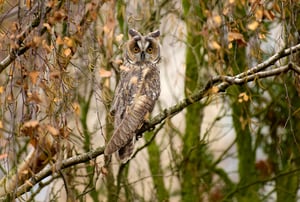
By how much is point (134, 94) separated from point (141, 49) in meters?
0.75

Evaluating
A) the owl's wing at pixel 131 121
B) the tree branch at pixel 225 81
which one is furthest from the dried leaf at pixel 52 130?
the owl's wing at pixel 131 121

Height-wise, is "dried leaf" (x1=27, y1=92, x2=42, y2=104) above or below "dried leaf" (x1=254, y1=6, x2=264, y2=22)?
below

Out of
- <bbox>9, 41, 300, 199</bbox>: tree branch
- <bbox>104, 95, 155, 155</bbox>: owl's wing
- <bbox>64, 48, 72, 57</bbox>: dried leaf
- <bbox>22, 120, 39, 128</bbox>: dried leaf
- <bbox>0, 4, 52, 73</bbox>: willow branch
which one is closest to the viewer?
<bbox>22, 120, 39, 128</bbox>: dried leaf

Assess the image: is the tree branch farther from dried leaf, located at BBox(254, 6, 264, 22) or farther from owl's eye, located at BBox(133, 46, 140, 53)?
owl's eye, located at BBox(133, 46, 140, 53)

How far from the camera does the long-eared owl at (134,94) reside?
245 inches

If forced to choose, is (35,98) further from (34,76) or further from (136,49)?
(136,49)

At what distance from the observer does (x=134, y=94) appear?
640cm

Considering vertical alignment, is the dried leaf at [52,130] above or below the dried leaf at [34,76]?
below

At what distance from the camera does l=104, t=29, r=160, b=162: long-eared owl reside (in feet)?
20.5

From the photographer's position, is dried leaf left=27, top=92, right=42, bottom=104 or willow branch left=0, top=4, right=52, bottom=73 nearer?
dried leaf left=27, top=92, right=42, bottom=104

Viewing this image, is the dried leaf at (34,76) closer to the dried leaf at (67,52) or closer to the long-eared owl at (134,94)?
the dried leaf at (67,52)

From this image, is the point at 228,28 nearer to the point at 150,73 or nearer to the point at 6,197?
the point at 6,197

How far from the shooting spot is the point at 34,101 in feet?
13.2

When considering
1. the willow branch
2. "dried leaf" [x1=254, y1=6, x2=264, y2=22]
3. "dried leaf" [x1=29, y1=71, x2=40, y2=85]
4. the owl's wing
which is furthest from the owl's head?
"dried leaf" [x1=29, y1=71, x2=40, y2=85]
